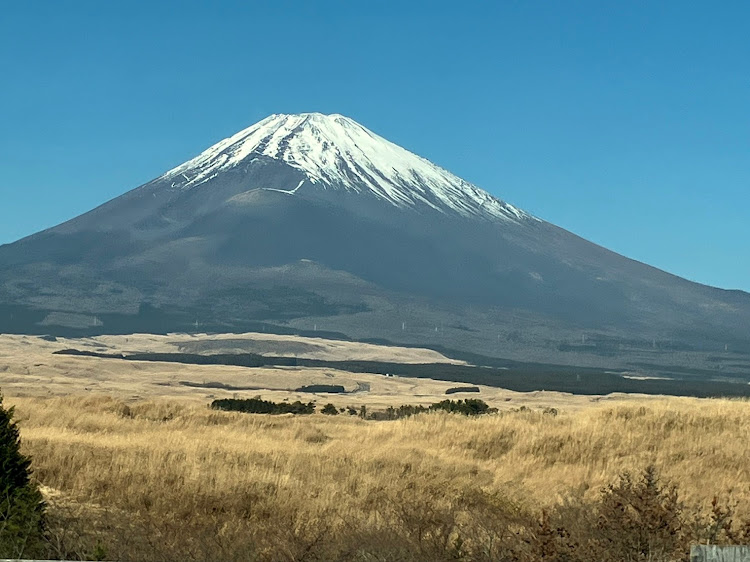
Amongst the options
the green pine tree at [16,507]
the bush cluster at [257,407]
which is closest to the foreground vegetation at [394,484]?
the green pine tree at [16,507]

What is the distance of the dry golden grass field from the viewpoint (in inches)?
408

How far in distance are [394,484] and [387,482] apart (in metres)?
0.21

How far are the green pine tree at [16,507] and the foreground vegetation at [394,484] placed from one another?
0.84 ft

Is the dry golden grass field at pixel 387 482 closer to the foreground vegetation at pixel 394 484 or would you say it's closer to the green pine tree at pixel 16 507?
the foreground vegetation at pixel 394 484

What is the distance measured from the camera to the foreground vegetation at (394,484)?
10.4m

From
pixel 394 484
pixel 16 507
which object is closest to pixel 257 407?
pixel 394 484

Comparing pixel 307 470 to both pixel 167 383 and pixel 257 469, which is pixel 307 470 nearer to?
pixel 257 469

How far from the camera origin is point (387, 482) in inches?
646

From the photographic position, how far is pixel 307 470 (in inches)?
669

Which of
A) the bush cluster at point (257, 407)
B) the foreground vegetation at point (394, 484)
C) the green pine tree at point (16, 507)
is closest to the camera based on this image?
the green pine tree at point (16, 507)

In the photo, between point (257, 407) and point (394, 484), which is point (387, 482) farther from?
point (257, 407)

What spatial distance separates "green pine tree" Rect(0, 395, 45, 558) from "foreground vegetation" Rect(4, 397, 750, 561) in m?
0.26

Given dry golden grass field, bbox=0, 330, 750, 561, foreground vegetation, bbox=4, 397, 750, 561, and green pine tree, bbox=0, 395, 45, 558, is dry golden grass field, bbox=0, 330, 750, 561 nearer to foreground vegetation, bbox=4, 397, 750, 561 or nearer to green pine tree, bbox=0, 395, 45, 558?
foreground vegetation, bbox=4, 397, 750, 561

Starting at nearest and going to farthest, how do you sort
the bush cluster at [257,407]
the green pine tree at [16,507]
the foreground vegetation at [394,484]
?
1. the green pine tree at [16,507]
2. the foreground vegetation at [394,484]
3. the bush cluster at [257,407]
